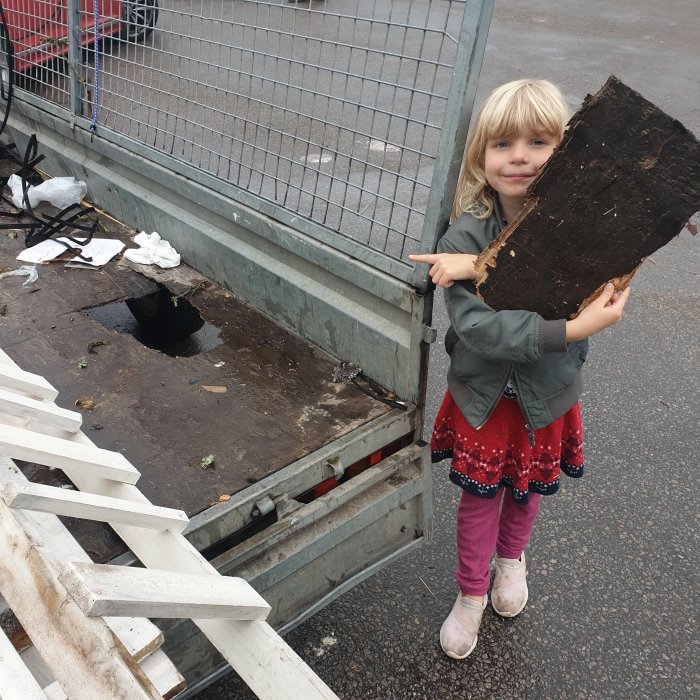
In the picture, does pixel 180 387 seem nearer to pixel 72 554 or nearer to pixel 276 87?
pixel 72 554

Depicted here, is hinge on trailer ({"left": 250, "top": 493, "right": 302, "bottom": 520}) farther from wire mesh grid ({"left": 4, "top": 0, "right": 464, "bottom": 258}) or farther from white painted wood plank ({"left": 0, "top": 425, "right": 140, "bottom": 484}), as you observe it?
wire mesh grid ({"left": 4, "top": 0, "right": 464, "bottom": 258})

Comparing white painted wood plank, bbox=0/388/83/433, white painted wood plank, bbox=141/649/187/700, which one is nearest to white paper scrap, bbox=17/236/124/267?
white painted wood plank, bbox=0/388/83/433

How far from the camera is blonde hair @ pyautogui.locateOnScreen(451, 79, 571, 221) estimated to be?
1.76 m

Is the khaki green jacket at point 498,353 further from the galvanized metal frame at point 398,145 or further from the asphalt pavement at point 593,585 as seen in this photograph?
the asphalt pavement at point 593,585

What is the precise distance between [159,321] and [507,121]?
1.55m

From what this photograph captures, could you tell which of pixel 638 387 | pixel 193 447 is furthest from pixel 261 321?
pixel 638 387

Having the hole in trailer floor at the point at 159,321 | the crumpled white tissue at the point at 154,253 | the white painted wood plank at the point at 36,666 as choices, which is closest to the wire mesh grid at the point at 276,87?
the crumpled white tissue at the point at 154,253

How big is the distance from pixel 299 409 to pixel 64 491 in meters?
0.84

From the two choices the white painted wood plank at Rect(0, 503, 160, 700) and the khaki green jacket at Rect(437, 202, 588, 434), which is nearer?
the white painted wood plank at Rect(0, 503, 160, 700)

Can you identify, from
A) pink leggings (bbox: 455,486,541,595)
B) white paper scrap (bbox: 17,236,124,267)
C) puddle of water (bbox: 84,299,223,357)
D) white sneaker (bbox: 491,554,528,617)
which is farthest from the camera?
white paper scrap (bbox: 17,236,124,267)

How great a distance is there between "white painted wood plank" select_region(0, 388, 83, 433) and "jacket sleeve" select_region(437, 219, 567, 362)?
39.5 inches

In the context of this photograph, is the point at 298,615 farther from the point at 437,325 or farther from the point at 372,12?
the point at 437,325

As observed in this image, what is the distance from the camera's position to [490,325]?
175 centimetres

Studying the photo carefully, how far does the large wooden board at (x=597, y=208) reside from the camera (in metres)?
1.50
